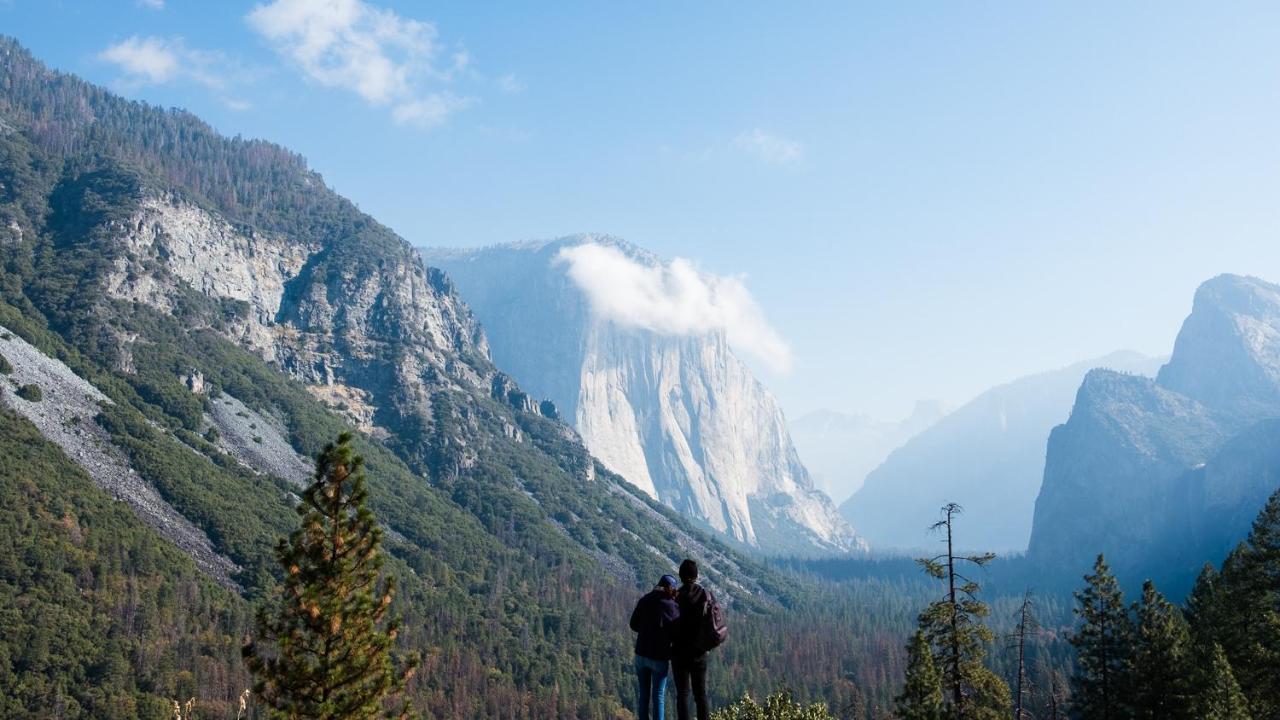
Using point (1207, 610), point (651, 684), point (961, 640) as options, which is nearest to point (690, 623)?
point (651, 684)

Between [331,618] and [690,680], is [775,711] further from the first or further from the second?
[331,618]

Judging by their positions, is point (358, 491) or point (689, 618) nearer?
point (689, 618)

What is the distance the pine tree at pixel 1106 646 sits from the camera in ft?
163

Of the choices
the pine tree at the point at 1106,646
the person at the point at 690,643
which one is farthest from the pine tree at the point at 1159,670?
the person at the point at 690,643

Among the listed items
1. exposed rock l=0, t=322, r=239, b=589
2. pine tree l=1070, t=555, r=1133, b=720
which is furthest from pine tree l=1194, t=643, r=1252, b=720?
exposed rock l=0, t=322, r=239, b=589

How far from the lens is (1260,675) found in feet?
143

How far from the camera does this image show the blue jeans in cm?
1698

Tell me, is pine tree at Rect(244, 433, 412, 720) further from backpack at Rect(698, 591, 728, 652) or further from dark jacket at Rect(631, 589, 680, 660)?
backpack at Rect(698, 591, 728, 652)

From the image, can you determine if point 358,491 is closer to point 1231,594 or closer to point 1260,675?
point 1260,675

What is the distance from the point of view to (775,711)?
3069 centimetres

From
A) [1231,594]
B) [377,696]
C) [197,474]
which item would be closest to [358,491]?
[377,696]

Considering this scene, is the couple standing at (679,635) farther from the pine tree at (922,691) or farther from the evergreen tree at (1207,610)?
the evergreen tree at (1207,610)

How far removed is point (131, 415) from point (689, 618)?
202140mm

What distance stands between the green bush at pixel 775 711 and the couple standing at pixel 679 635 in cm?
1412
